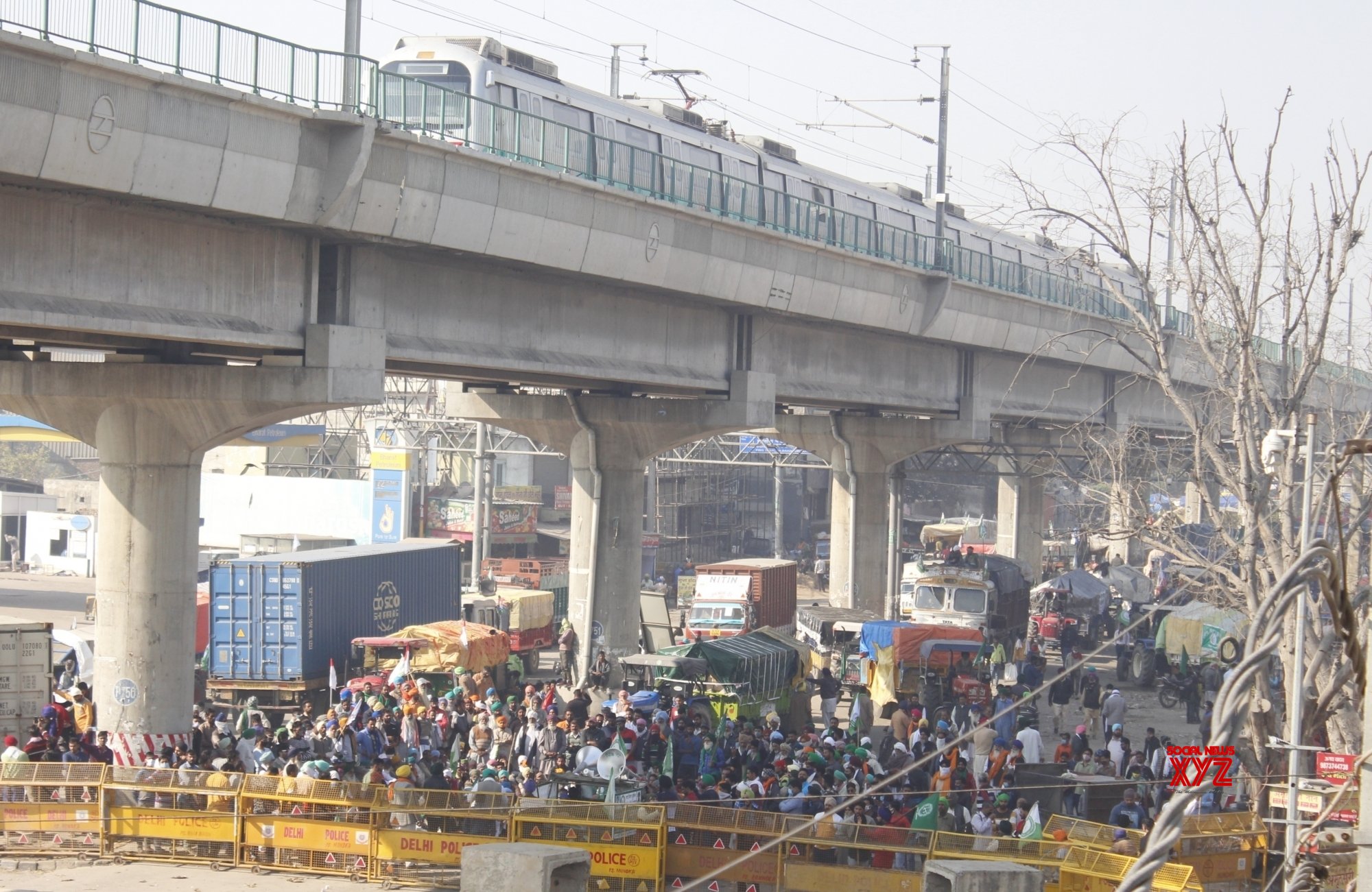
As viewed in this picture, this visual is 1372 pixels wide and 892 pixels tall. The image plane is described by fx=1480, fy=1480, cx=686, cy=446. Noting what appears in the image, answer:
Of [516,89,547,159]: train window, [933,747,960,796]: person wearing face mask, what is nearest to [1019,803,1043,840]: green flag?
[933,747,960,796]: person wearing face mask

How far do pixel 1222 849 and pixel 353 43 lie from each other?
12897 millimetres

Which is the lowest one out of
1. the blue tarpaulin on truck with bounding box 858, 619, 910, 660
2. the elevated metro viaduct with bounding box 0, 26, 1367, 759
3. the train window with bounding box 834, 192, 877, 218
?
the blue tarpaulin on truck with bounding box 858, 619, 910, 660

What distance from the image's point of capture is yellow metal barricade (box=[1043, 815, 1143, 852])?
13.7 meters

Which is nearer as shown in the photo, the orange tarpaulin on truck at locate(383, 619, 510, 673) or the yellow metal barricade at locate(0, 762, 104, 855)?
the yellow metal barricade at locate(0, 762, 104, 855)

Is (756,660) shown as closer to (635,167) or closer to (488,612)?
(635,167)

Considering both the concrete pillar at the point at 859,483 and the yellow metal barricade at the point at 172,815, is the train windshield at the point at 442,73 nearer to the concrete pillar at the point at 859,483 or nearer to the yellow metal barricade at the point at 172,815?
the yellow metal barricade at the point at 172,815

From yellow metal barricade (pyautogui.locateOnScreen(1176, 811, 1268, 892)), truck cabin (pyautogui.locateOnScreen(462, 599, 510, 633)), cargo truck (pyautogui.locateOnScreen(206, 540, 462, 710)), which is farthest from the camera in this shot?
truck cabin (pyautogui.locateOnScreen(462, 599, 510, 633))

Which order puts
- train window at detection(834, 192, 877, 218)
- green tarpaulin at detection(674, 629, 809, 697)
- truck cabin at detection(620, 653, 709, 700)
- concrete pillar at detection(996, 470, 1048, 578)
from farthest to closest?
concrete pillar at detection(996, 470, 1048, 578) < train window at detection(834, 192, 877, 218) < green tarpaulin at detection(674, 629, 809, 697) < truck cabin at detection(620, 653, 709, 700)

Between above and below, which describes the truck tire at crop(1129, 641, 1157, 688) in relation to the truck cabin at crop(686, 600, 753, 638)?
below

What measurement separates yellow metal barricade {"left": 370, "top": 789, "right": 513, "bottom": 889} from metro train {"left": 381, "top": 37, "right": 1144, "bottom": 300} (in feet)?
28.4

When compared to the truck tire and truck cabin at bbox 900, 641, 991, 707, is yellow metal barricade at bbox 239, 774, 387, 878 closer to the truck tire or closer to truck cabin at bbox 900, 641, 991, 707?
truck cabin at bbox 900, 641, 991, 707

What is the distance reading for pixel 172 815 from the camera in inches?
616

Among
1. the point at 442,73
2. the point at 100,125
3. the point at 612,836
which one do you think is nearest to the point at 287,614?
the point at 442,73

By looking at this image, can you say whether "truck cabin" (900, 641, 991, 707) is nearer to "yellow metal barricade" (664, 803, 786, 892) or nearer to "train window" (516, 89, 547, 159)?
"train window" (516, 89, 547, 159)
